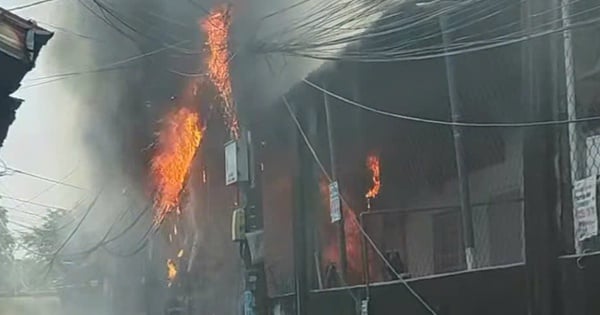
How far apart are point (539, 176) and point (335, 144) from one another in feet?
17.9

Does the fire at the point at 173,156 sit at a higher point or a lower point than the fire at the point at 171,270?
higher

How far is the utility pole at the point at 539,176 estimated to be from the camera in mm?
6125

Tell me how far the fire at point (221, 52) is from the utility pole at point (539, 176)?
21.2 feet

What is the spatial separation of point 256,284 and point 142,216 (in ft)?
41.3

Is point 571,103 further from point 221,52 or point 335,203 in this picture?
point 221,52

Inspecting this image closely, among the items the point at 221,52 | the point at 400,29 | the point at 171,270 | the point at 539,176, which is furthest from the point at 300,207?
the point at 171,270

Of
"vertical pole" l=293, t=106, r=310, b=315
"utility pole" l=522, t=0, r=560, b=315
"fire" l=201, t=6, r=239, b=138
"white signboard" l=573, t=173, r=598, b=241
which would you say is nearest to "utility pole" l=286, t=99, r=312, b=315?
"vertical pole" l=293, t=106, r=310, b=315

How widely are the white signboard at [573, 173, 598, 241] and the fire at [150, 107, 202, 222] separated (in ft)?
45.6

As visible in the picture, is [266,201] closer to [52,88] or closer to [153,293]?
[52,88]

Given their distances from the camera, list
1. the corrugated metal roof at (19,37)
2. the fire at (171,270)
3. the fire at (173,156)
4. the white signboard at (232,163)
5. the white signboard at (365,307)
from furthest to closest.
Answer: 1. the fire at (171,270)
2. the fire at (173,156)
3. the white signboard at (232,163)
4. the white signboard at (365,307)
5. the corrugated metal roof at (19,37)

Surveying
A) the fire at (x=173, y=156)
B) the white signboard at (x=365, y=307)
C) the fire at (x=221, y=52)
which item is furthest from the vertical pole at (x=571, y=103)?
the fire at (x=173, y=156)

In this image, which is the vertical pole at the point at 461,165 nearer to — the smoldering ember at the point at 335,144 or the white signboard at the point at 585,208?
the smoldering ember at the point at 335,144

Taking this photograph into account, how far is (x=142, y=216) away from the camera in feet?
78.3

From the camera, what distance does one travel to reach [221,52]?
12562 millimetres
